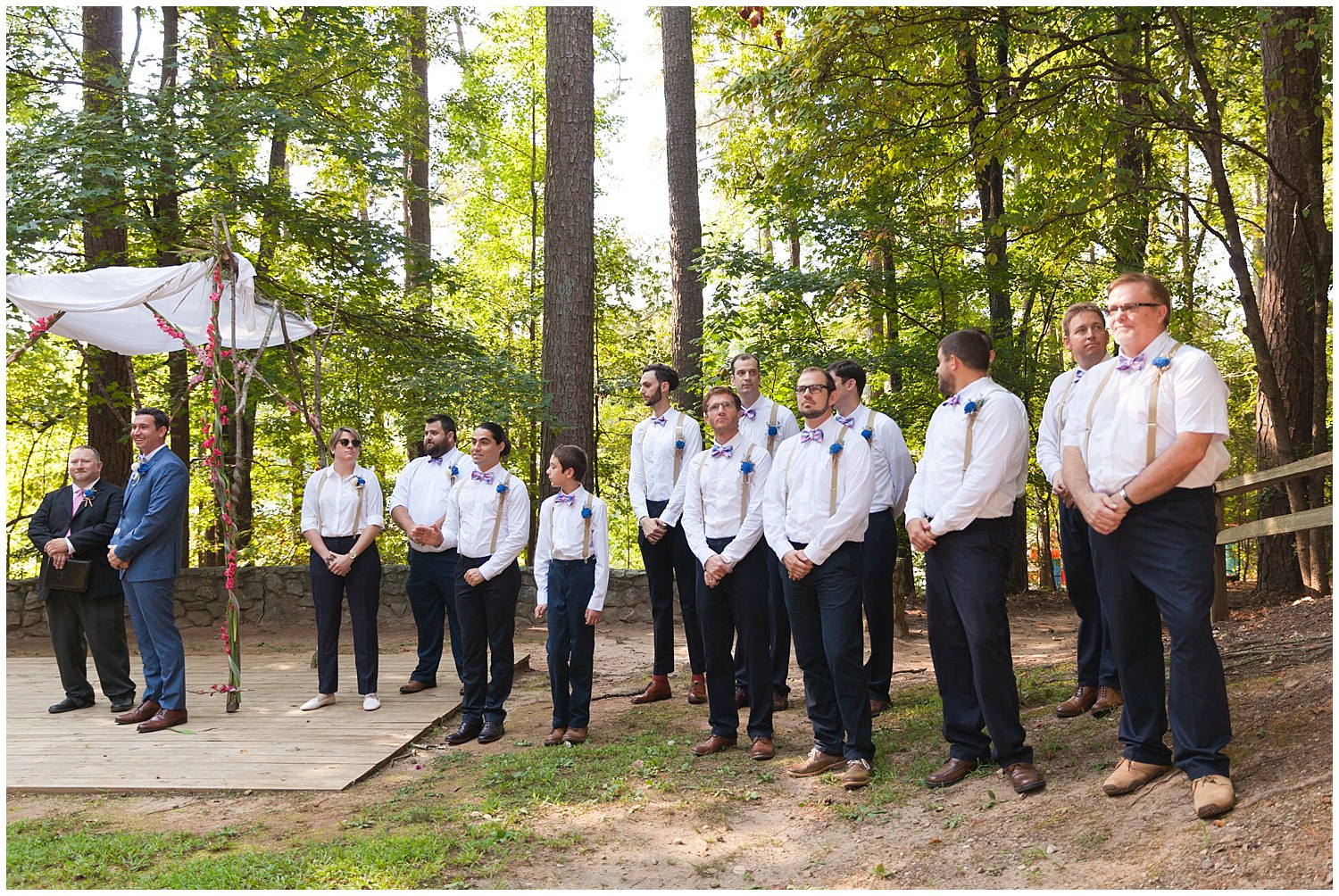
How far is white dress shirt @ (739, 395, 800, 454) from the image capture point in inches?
243

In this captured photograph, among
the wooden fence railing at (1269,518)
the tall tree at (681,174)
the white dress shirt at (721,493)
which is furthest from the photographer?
the tall tree at (681,174)

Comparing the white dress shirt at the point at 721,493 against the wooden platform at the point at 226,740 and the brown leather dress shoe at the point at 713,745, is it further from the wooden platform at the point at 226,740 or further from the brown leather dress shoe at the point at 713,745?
the wooden platform at the point at 226,740

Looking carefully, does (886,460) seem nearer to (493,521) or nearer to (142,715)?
(493,521)

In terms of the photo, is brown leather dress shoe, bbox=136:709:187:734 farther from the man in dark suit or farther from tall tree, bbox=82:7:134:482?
tall tree, bbox=82:7:134:482

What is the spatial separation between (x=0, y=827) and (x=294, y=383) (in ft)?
28.9

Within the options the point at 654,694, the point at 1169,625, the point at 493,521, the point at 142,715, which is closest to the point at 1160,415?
the point at 1169,625

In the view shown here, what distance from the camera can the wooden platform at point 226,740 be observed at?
5.21 metres

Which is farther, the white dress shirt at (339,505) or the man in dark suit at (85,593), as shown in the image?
the white dress shirt at (339,505)

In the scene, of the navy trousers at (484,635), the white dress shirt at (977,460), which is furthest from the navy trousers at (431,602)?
the white dress shirt at (977,460)

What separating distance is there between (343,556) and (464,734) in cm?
163

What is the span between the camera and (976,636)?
167 inches

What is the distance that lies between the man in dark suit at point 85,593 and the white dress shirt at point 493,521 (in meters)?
2.63

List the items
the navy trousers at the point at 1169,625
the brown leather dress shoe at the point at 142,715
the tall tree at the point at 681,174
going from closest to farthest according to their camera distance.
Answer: the navy trousers at the point at 1169,625 < the brown leather dress shoe at the point at 142,715 < the tall tree at the point at 681,174

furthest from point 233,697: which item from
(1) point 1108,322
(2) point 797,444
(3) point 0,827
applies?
(1) point 1108,322
